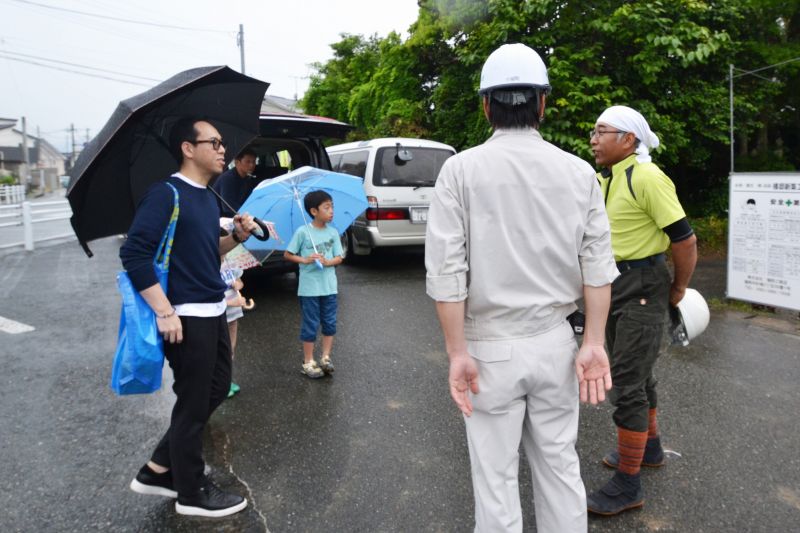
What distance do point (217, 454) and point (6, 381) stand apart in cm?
223

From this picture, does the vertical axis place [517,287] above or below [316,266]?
above

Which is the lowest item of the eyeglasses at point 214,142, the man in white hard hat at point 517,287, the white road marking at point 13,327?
the white road marking at point 13,327

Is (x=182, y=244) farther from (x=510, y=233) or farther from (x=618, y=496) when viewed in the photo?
(x=618, y=496)

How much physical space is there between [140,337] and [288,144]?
5416mm

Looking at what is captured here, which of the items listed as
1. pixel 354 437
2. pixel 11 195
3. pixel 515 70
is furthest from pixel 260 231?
pixel 11 195

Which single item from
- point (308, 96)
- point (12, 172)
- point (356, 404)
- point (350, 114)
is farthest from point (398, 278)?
point (12, 172)

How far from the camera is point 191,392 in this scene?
254cm

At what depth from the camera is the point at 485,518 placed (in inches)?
71.7

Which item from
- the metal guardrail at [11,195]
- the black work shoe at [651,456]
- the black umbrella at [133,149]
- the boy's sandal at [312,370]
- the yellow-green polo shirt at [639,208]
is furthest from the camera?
the metal guardrail at [11,195]

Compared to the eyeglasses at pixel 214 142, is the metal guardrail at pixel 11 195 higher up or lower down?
higher up

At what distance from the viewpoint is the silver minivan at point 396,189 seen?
8.16 meters

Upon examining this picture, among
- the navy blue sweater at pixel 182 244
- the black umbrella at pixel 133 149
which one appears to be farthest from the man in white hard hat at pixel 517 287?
the black umbrella at pixel 133 149

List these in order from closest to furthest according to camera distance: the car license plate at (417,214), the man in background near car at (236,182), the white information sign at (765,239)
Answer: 1. the man in background near car at (236,182)
2. the white information sign at (765,239)
3. the car license plate at (417,214)

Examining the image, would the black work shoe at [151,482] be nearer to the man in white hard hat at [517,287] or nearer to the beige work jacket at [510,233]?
the man in white hard hat at [517,287]
